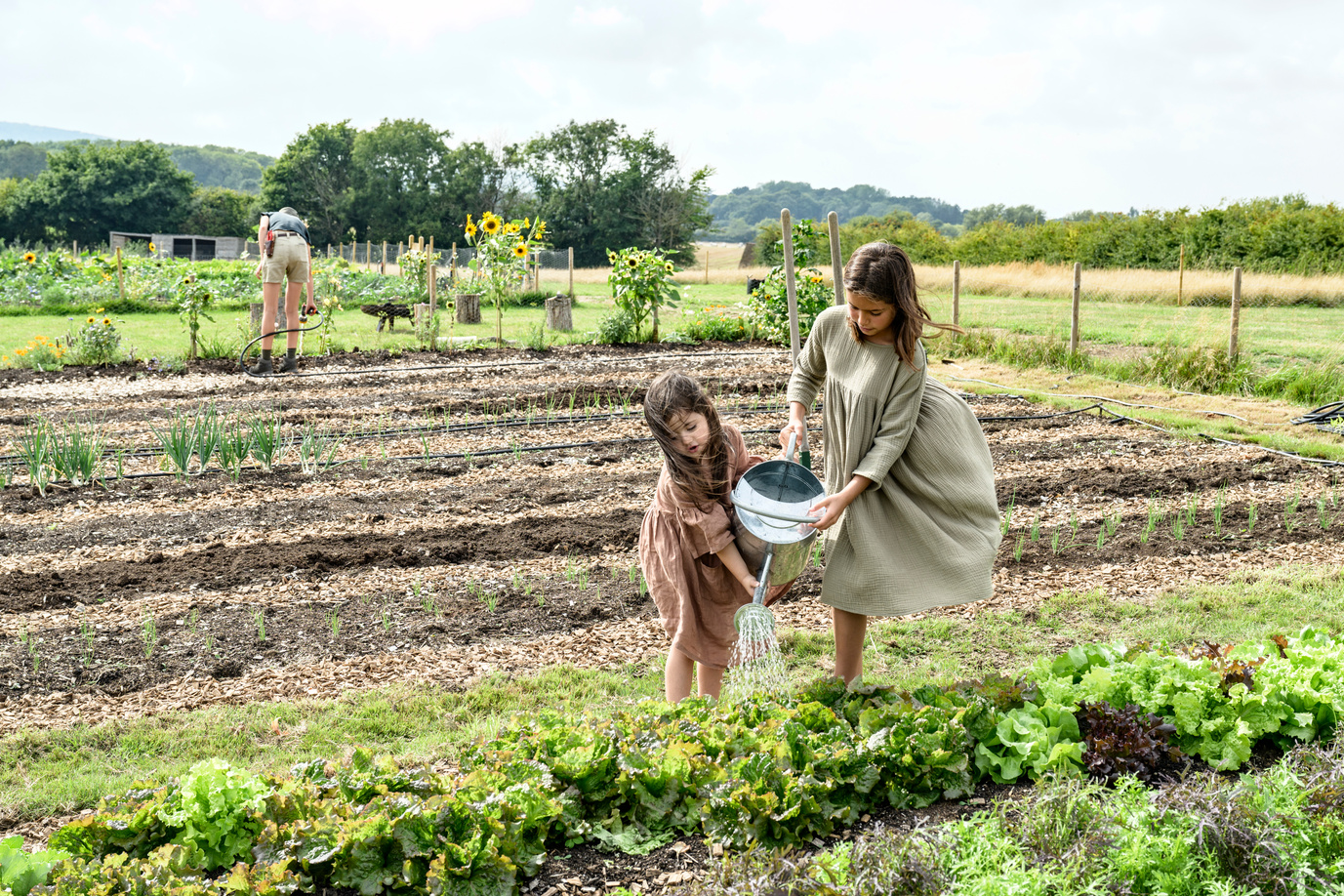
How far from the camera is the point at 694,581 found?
2.69 m

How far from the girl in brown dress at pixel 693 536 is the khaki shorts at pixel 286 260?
7223mm

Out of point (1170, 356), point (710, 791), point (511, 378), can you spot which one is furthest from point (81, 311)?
point (710, 791)

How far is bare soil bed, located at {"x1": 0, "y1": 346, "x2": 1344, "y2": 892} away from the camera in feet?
11.0

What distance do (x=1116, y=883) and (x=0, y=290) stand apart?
57.8 ft

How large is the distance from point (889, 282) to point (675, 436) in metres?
0.65

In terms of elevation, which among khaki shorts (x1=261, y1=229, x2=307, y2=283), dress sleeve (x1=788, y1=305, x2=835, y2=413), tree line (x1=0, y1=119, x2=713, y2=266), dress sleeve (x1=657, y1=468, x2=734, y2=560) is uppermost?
tree line (x1=0, y1=119, x2=713, y2=266)

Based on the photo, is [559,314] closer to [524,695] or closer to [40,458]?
[40,458]

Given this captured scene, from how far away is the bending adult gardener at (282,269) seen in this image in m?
8.84

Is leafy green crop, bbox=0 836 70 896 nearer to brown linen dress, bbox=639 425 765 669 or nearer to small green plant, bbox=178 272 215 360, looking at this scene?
brown linen dress, bbox=639 425 765 669

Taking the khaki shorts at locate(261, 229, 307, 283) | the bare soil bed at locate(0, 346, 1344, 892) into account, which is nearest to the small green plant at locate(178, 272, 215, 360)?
the khaki shorts at locate(261, 229, 307, 283)

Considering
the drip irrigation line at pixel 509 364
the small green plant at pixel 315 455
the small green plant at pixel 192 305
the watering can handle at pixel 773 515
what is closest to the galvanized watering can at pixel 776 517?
the watering can handle at pixel 773 515

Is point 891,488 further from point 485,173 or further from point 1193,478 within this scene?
point 485,173

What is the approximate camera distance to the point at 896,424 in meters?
2.55

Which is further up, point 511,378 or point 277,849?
point 511,378
